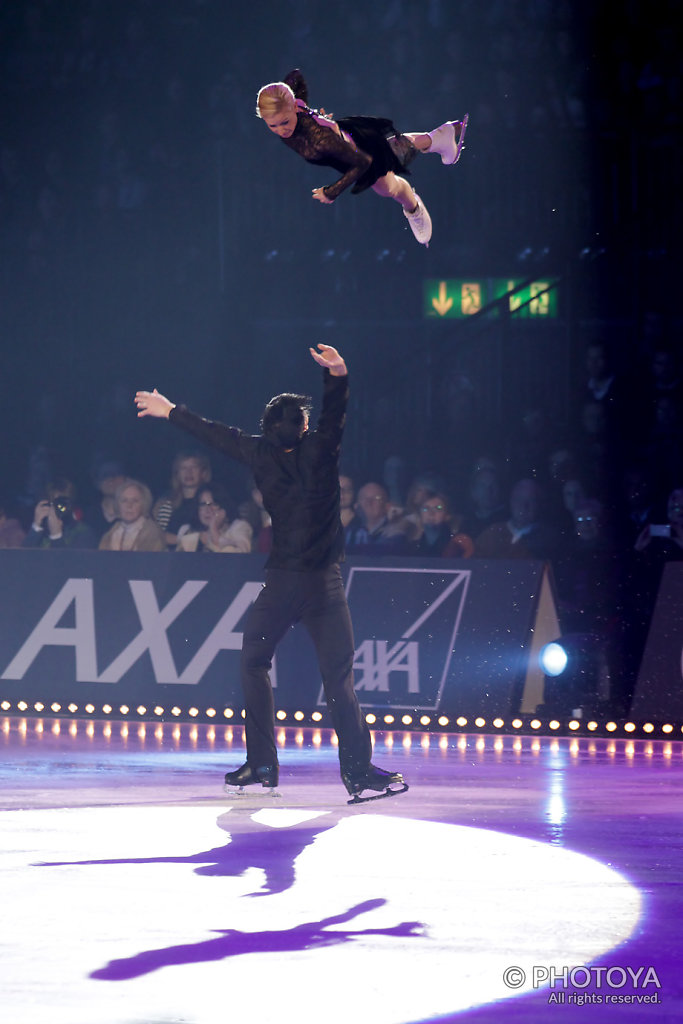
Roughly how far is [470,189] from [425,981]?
12.6 metres

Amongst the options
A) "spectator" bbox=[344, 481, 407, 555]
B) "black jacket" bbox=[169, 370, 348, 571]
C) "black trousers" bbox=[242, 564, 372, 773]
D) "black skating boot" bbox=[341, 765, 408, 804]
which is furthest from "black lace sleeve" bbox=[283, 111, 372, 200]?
"spectator" bbox=[344, 481, 407, 555]

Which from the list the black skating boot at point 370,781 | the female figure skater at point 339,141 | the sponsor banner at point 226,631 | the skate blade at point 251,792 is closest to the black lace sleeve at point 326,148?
the female figure skater at point 339,141

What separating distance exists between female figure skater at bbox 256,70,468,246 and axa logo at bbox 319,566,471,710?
4467mm

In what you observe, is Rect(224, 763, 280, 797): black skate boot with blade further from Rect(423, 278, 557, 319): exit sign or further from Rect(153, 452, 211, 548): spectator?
Rect(423, 278, 557, 319): exit sign

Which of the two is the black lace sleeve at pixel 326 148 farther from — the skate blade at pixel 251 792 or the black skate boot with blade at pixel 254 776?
the skate blade at pixel 251 792

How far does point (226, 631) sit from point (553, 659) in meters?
2.46

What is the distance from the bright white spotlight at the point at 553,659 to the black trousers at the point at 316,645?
3263 millimetres

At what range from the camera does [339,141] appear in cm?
656

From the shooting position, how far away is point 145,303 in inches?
689

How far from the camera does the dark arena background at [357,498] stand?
5.23m

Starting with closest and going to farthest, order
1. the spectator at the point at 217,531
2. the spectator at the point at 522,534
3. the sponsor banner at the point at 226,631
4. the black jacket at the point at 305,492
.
→ the black jacket at the point at 305,492 → the sponsor banner at the point at 226,631 → the spectator at the point at 522,534 → the spectator at the point at 217,531

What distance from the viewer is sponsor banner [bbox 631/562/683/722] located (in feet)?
34.2

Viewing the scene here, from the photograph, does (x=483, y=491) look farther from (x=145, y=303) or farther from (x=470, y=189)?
(x=145, y=303)

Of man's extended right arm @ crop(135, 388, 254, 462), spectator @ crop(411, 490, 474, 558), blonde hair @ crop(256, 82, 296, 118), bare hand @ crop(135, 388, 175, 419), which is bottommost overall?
spectator @ crop(411, 490, 474, 558)
